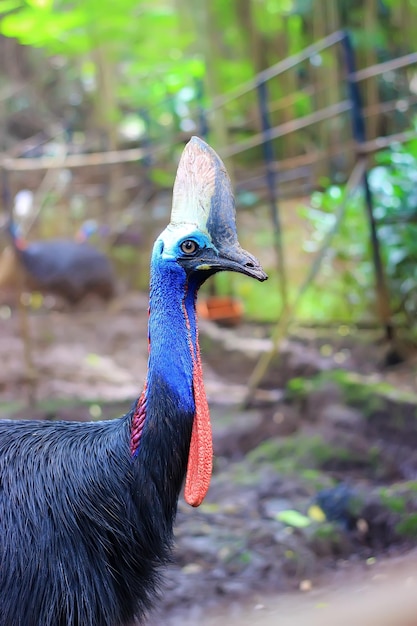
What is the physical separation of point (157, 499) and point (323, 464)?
249cm

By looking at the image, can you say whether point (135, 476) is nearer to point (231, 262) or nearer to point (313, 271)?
point (231, 262)

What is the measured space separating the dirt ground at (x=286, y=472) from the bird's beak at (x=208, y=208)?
779 millimetres

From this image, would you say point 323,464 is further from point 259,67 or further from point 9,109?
point 9,109

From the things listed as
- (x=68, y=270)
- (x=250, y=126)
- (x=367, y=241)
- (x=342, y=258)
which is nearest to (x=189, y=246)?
(x=367, y=241)

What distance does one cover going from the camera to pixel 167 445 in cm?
188

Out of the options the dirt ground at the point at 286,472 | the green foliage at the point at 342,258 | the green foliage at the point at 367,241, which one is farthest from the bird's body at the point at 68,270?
the green foliage at the point at 342,258

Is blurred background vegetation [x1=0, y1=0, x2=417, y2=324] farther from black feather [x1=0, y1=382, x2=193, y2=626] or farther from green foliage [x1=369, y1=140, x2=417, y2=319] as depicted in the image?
black feather [x1=0, y1=382, x2=193, y2=626]

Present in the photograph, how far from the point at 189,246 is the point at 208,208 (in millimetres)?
98

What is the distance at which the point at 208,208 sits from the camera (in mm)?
1872

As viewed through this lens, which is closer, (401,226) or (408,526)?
(408,526)

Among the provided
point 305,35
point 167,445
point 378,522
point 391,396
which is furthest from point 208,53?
point 167,445

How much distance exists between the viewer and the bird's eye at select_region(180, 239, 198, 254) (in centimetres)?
187

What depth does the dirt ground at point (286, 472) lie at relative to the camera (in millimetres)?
3106

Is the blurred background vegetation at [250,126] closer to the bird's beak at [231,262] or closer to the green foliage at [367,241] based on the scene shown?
the green foliage at [367,241]
